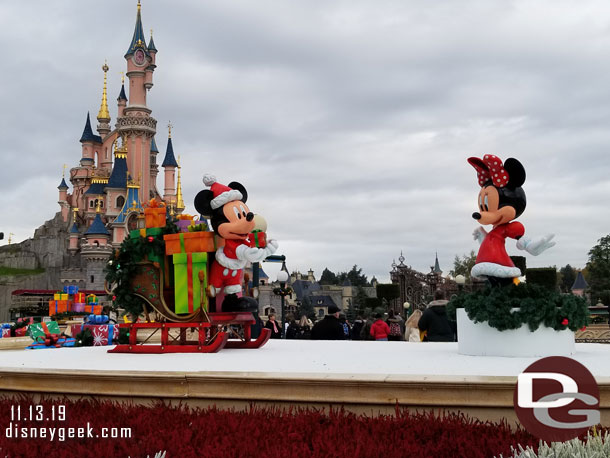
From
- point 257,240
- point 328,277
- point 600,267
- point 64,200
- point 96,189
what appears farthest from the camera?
point 328,277

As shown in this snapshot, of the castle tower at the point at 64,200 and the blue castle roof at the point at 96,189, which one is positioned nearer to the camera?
the blue castle roof at the point at 96,189

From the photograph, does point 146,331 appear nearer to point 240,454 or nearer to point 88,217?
point 240,454

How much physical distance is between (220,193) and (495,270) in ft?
13.1

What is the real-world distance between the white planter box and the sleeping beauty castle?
2319 inches

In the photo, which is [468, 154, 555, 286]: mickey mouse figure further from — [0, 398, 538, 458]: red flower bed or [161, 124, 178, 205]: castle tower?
[161, 124, 178, 205]: castle tower

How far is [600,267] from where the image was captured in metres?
45.7

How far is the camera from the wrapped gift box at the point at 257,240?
9.04 metres

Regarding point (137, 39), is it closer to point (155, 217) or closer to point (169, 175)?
point (169, 175)

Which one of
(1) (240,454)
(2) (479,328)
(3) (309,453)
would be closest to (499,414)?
(3) (309,453)

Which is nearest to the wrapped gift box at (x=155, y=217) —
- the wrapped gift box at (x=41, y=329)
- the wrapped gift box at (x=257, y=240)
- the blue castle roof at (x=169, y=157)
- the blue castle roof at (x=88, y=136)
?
the wrapped gift box at (x=257, y=240)

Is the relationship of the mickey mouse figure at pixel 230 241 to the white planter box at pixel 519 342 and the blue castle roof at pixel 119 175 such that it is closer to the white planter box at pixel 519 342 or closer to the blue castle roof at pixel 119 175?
the white planter box at pixel 519 342

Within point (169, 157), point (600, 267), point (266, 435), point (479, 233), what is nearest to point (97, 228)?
point (169, 157)

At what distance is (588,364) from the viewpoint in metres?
6.28

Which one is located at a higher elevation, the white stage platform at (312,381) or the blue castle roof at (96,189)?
the blue castle roof at (96,189)
